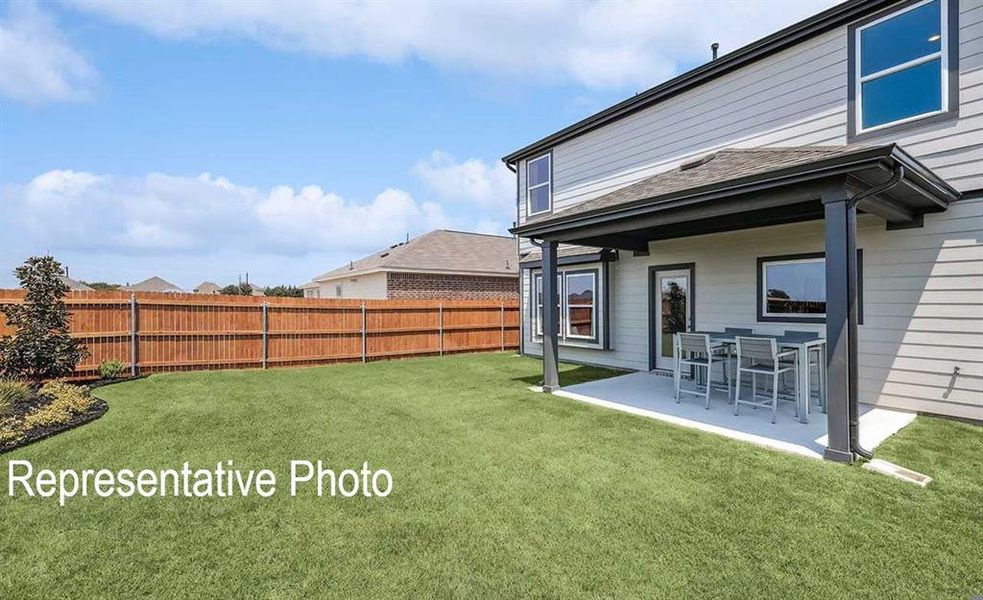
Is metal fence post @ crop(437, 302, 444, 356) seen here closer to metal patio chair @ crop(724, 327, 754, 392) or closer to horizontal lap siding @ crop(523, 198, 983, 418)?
metal patio chair @ crop(724, 327, 754, 392)

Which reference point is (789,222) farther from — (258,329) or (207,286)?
(207,286)

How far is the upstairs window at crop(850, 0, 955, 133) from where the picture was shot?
215 inches

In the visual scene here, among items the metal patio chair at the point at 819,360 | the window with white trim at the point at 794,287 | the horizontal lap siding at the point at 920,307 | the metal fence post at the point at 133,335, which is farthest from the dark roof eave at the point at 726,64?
the metal fence post at the point at 133,335

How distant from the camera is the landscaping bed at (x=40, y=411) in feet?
16.2

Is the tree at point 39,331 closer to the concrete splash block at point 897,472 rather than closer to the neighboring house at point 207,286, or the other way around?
the concrete splash block at point 897,472

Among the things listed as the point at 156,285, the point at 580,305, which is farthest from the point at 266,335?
the point at 156,285

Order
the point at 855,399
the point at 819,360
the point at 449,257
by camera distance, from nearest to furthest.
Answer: the point at 855,399 → the point at 819,360 → the point at 449,257

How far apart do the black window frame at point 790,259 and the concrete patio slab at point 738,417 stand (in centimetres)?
137

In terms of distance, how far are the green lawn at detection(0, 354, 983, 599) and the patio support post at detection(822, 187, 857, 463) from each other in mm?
382

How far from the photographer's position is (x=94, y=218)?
34.0 meters

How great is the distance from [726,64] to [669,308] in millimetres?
4493

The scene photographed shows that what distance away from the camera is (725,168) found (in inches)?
230

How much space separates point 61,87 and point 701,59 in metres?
15.9

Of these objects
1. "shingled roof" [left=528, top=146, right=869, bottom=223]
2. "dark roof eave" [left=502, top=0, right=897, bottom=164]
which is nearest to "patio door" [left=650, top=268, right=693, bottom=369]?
"shingled roof" [left=528, top=146, right=869, bottom=223]
